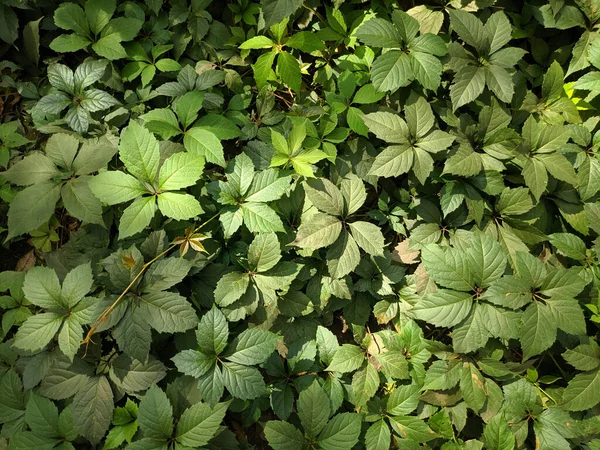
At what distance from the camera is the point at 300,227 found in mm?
1701

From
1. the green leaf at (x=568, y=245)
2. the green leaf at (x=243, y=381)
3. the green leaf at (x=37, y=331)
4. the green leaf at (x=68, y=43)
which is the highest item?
the green leaf at (x=68, y=43)

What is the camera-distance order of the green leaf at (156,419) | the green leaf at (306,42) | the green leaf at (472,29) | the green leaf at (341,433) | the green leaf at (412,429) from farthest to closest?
the green leaf at (306,42)
the green leaf at (472,29)
the green leaf at (412,429)
the green leaf at (341,433)
the green leaf at (156,419)

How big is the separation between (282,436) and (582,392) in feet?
3.95

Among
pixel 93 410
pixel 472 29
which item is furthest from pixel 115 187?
pixel 472 29

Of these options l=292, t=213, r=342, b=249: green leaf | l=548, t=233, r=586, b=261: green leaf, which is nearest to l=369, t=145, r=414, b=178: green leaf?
l=292, t=213, r=342, b=249: green leaf

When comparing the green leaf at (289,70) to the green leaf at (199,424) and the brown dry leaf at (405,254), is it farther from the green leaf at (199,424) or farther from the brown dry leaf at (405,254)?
the green leaf at (199,424)

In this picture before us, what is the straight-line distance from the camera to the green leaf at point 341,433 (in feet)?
5.30

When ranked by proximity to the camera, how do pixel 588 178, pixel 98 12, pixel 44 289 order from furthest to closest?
pixel 98 12 < pixel 588 178 < pixel 44 289

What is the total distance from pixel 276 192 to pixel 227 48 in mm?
933

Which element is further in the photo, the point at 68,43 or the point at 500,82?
the point at 68,43

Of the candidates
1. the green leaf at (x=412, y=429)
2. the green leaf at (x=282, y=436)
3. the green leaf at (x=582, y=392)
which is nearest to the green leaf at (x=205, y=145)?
the green leaf at (x=282, y=436)

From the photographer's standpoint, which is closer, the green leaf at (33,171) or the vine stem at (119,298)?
the vine stem at (119,298)

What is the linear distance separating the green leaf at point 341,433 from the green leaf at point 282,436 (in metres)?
A: 0.08

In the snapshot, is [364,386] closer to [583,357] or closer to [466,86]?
[583,357]
